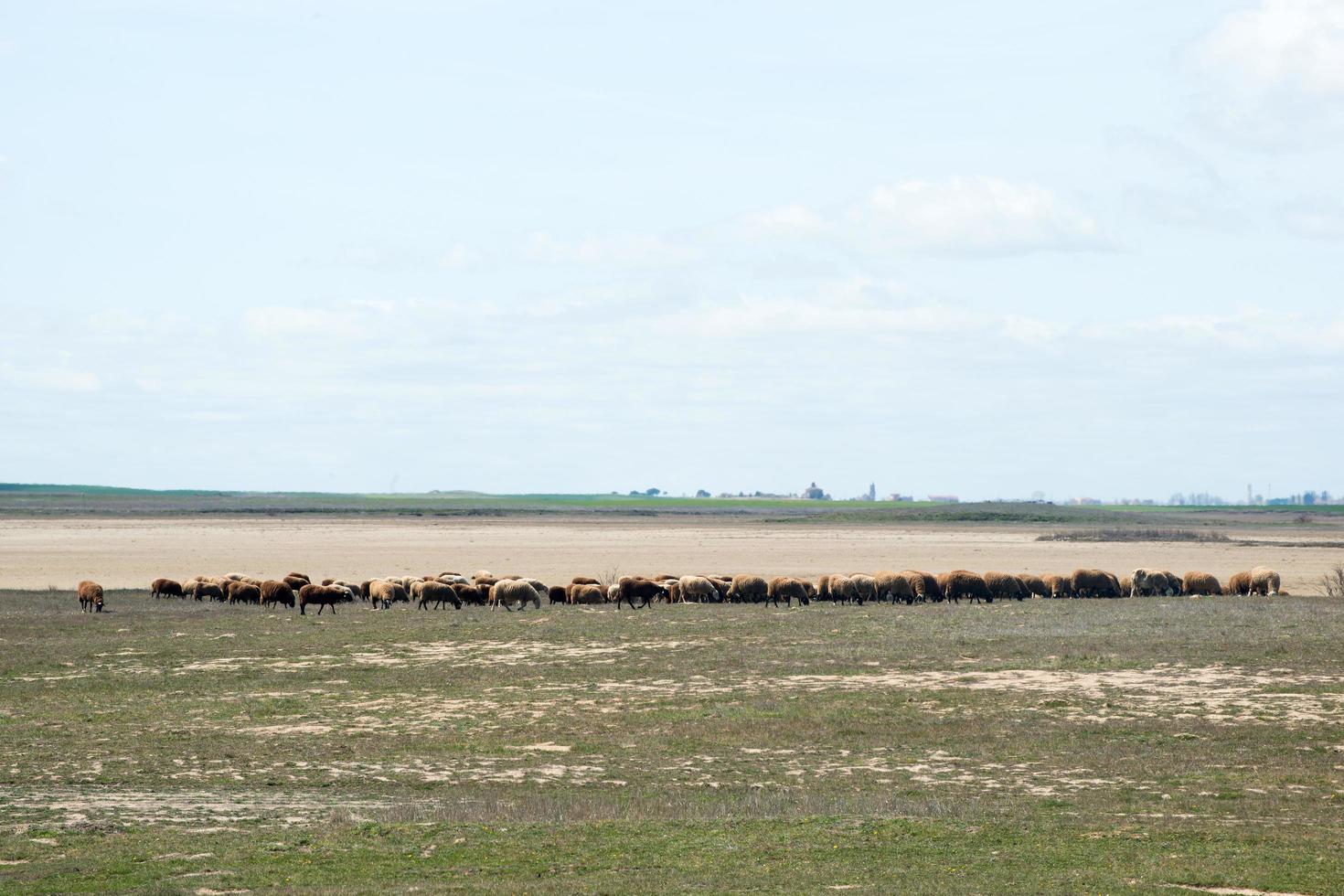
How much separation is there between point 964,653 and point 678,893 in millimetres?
17184

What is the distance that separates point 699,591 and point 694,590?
0.16m

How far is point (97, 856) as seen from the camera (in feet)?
42.5

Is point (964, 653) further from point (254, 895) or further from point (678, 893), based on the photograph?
point (254, 895)

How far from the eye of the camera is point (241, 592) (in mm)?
41312

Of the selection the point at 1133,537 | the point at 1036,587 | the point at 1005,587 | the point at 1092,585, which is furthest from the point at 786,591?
the point at 1133,537

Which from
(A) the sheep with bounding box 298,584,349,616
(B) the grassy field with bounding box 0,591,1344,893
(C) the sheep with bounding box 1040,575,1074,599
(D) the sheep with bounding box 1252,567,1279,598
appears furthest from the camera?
(C) the sheep with bounding box 1040,575,1074,599

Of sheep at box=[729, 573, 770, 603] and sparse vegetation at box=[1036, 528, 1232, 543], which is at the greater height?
sparse vegetation at box=[1036, 528, 1232, 543]

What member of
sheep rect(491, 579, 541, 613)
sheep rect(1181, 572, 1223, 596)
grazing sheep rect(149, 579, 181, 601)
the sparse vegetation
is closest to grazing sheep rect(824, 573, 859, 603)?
sheep rect(491, 579, 541, 613)

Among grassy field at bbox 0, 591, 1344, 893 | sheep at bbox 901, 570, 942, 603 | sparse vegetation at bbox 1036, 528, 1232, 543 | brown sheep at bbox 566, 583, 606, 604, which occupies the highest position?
sparse vegetation at bbox 1036, 528, 1232, 543

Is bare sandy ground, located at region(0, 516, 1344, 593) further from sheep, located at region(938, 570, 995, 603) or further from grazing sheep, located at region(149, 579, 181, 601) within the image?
sheep, located at region(938, 570, 995, 603)

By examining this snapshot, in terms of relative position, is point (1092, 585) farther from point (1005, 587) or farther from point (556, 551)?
point (556, 551)

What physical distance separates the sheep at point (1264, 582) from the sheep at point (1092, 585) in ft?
14.2

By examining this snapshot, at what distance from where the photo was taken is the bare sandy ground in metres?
59.4

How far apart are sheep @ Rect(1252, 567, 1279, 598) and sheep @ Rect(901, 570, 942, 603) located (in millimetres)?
10508
